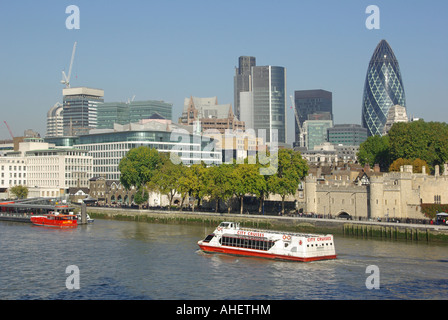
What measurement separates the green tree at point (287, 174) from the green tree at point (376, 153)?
35538 millimetres

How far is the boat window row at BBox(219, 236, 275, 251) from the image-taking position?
62188mm

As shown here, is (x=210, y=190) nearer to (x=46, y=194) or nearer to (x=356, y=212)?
(x=356, y=212)

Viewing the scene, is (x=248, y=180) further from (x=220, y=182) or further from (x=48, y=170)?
(x=48, y=170)

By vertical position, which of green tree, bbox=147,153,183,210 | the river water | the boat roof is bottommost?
the river water

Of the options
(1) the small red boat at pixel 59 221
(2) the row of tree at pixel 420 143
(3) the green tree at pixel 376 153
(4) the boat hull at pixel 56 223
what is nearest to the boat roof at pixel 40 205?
(4) the boat hull at pixel 56 223

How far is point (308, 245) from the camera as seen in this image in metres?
59.4

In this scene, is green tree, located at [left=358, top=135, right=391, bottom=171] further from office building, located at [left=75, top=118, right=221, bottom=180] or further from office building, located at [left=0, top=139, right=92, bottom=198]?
office building, located at [left=0, top=139, right=92, bottom=198]

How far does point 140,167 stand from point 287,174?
1581 inches

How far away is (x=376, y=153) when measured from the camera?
13388 cm

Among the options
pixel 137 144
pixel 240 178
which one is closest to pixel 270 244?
pixel 240 178

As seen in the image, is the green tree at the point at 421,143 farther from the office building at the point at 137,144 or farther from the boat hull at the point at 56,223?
the boat hull at the point at 56,223

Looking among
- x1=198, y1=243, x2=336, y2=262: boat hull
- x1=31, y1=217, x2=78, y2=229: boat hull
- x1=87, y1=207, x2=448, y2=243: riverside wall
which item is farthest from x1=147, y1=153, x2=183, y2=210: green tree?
x1=198, y1=243, x2=336, y2=262: boat hull

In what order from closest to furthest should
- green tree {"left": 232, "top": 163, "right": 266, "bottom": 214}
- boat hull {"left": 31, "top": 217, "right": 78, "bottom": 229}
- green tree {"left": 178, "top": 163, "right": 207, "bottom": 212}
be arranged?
green tree {"left": 232, "top": 163, "right": 266, "bottom": 214}, boat hull {"left": 31, "top": 217, "right": 78, "bottom": 229}, green tree {"left": 178, "top": 163, "right": 207, "bottom": 212}

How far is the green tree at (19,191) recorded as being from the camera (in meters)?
153
